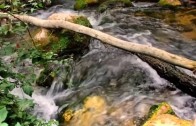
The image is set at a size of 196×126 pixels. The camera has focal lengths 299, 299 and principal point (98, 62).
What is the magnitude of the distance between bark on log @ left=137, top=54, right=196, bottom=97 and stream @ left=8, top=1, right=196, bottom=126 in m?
0.16

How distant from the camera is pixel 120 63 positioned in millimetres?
6441

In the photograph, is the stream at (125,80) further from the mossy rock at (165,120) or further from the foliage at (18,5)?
the foliage at (18,5)

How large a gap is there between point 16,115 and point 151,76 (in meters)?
3.57

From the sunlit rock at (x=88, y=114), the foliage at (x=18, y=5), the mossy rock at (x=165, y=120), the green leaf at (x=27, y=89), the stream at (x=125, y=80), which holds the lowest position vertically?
the sunlit rock at (x=88, y=114)

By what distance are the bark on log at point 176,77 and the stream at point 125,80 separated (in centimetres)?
16

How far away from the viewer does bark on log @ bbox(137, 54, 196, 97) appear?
4.75 m

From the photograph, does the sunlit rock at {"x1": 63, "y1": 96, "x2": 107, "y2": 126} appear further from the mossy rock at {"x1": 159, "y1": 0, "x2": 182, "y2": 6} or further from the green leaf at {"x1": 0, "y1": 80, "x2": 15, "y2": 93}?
the mossy rock at {"x1": 159, "y1": 0, "x2": 182, "y2": 6}

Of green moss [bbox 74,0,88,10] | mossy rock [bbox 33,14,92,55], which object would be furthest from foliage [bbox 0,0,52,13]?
green moss [bbox 74,0,88,10]

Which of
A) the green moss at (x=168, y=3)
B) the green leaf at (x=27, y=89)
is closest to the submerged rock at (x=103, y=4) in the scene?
the green moss at (x=168, y=3)

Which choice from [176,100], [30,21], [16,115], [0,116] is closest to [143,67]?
[176,100]

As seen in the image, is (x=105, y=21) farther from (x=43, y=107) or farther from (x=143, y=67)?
(x=43, y=107)

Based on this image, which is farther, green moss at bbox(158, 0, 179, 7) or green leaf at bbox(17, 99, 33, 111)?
green moss at bbox(158, 0, 179, 7)

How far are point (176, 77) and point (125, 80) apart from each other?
1265mm

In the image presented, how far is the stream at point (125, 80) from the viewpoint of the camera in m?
4.91
